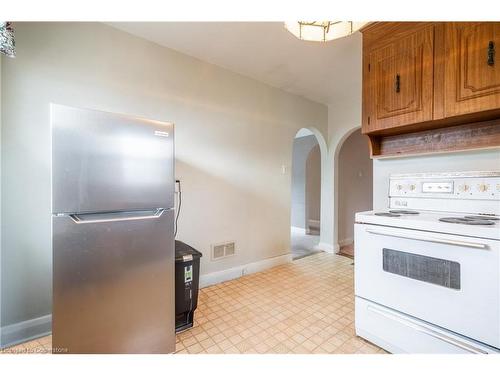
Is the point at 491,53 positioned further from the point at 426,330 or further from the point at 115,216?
the point at 115,216

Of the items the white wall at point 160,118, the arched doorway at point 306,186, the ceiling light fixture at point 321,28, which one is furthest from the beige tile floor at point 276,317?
the arched doorway at point 306,186

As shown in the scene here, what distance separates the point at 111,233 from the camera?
1.27m

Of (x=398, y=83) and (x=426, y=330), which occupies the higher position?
(x=398, y=83)

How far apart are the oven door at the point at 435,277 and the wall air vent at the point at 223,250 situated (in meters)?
1.50

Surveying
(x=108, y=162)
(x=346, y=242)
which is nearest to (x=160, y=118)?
(x=108, y=162)

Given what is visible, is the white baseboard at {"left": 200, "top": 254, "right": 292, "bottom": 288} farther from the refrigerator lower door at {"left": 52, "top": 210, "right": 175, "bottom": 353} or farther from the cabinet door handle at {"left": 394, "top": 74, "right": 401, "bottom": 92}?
the cabinet door handle at {"left": 394, "top": 74, "right": 401, "bottom": 92}

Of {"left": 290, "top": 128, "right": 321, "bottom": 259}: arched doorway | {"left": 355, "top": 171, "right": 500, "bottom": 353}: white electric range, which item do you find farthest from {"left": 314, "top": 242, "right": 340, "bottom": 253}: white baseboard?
{"left": 355, "top": 171, "right": 500, "bottom": 353}: white electric range

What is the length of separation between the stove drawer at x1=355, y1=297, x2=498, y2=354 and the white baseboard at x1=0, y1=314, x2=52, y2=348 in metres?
2.32

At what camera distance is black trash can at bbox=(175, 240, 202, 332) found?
5.51 feet

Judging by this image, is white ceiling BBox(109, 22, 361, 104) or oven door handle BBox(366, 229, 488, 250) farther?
white ceiling BBox(109, 22, 361, 104)

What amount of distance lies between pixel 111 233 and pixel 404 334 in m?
1.86
